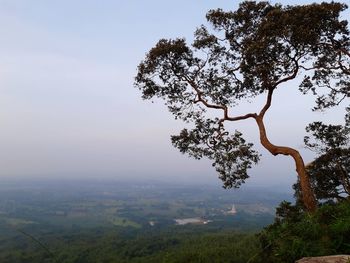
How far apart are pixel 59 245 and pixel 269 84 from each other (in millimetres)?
108725

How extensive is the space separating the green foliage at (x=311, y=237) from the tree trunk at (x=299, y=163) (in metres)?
3.44

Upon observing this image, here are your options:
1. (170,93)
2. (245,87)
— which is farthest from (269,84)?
(170,93)

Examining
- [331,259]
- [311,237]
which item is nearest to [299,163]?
[311,237]

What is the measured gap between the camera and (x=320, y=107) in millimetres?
17375

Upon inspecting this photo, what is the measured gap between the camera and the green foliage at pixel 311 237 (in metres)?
7.86

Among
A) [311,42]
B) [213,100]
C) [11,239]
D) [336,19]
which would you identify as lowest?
[11,239]

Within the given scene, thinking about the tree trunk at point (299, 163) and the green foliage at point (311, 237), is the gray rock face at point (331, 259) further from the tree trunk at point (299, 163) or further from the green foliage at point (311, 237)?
the tree trunk at point (299, 163)

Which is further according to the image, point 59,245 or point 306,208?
point 59,245

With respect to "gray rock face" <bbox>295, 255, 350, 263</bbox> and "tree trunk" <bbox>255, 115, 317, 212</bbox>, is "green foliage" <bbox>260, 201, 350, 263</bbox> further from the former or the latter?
"tree trunk" <bbox>255, 115, 317, 212</bbox>

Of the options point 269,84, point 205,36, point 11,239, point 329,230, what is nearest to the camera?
point 329,230

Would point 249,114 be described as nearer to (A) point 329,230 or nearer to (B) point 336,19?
(B) point 336,19

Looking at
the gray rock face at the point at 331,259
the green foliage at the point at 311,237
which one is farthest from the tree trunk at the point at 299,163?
the gray rock face at the point at 331,259

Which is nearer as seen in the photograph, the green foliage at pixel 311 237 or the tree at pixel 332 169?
the green foliage at pixel 311 237

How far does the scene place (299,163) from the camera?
13.9 meters
